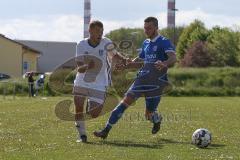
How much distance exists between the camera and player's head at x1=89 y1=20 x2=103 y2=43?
11844 millimetres

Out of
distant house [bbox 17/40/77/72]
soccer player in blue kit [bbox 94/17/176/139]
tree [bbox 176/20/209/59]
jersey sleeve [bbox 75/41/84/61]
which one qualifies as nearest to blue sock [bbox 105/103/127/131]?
soccer player in blue kit [bbox 94/17/176/139]

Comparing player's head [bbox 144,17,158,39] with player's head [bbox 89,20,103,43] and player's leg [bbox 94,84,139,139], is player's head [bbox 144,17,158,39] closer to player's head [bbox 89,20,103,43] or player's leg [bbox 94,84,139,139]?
player's head [bbox 89,20,103,43]

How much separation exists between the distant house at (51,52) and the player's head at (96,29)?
360ft

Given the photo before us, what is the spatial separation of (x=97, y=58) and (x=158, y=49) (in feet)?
4.16

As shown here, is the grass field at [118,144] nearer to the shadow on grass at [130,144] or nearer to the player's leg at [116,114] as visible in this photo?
the shadow on grass at [130,144]

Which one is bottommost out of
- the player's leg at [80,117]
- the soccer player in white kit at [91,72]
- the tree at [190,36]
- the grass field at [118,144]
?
the grass field at [118,144]

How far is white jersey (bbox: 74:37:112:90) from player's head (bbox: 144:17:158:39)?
82 cm

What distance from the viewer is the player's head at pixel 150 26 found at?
12328mm

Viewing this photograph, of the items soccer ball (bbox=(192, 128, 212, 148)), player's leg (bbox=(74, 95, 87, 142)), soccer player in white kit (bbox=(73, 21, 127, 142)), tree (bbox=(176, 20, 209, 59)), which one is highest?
tree (bbox=(176, 20, 209, 59))

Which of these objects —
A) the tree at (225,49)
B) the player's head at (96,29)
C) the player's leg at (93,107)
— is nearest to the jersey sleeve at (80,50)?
the player's head at (96,29)

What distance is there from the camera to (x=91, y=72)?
12.2 meters

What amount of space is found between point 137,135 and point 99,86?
75.9 inches

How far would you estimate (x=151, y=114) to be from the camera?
13.0 meters

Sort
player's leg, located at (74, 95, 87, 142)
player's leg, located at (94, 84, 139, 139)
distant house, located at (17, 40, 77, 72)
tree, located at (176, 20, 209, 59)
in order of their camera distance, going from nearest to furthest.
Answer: player's leg, located at (74, 95, 87, 142) → player's leg, located at (94, 84, 139, 139) → tree, located at (176, 20, 209, 59) → distant house, located at (17, 40, 77, 72)
